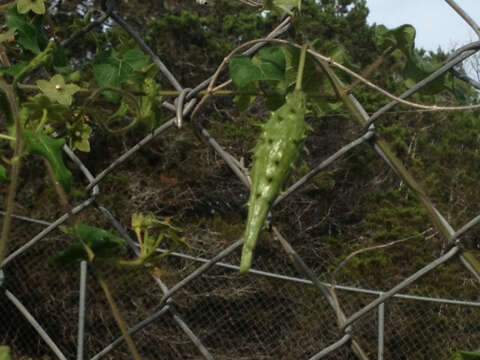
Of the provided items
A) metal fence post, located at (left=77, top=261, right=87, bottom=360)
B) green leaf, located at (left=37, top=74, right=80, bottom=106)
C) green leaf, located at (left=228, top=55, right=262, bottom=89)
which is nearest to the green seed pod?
green leaf, located at (left=228, top=55, right=262, bottom=89)

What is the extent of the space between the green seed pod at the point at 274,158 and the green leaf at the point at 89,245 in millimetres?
224

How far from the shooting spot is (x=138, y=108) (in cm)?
64

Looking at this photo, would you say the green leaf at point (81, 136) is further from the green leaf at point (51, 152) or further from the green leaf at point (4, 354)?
the green leaf at point (4, 354)

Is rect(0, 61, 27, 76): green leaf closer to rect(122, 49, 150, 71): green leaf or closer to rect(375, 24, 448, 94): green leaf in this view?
rect(122, 49, 150, 71): green leaf

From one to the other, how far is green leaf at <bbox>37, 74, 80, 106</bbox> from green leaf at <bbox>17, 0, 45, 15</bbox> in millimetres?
92

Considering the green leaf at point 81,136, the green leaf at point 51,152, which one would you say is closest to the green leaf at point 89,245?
the green leaf at point 51,152

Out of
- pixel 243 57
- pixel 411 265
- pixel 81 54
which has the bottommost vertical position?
pixel 411 265

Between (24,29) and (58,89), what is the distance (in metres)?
0.10

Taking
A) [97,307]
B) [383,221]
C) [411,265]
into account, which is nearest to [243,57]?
[97,307]

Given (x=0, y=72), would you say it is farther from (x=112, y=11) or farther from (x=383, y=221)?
(x=383, y=221)

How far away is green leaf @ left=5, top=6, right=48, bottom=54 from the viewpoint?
2.12 ft

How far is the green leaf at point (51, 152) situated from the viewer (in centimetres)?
54

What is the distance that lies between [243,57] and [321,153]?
5823 mm

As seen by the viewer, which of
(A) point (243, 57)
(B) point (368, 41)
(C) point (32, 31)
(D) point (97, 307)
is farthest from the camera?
(B) point (368, 41)
